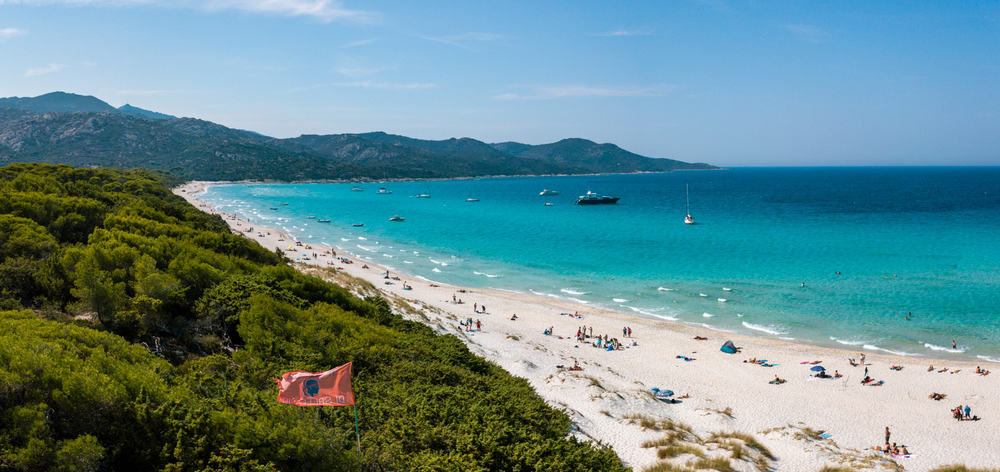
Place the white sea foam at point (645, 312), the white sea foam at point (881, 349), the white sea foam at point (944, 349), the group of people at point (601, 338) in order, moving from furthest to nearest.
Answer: the white sea foam at point (645, 312), the group of people at point (601, 338), the white sea foam at point (881, 349), the white sea foam at point (944, 349)

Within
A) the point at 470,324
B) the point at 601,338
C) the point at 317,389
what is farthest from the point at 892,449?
the point at 470,324

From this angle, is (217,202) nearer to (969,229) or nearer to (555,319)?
(555,319)

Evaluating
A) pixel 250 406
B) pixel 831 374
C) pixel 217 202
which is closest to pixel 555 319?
pixel 831 374

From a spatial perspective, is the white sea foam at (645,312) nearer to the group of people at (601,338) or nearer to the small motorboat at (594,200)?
the group of people at (601,338)

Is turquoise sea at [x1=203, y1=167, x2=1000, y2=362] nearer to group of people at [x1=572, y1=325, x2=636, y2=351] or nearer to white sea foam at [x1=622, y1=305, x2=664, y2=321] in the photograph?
white sea foam at [x1=622, y1=305, x2=664, y2=321]

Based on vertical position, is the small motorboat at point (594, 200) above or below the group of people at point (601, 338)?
above

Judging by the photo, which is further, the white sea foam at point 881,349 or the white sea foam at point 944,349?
the white sea foam at point 881,349

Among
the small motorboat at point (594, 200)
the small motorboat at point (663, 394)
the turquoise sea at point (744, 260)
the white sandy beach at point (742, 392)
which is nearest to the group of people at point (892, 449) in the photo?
the white sandy beach at point (742, 392)

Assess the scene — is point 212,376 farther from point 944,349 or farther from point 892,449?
Answer: point 944,349
